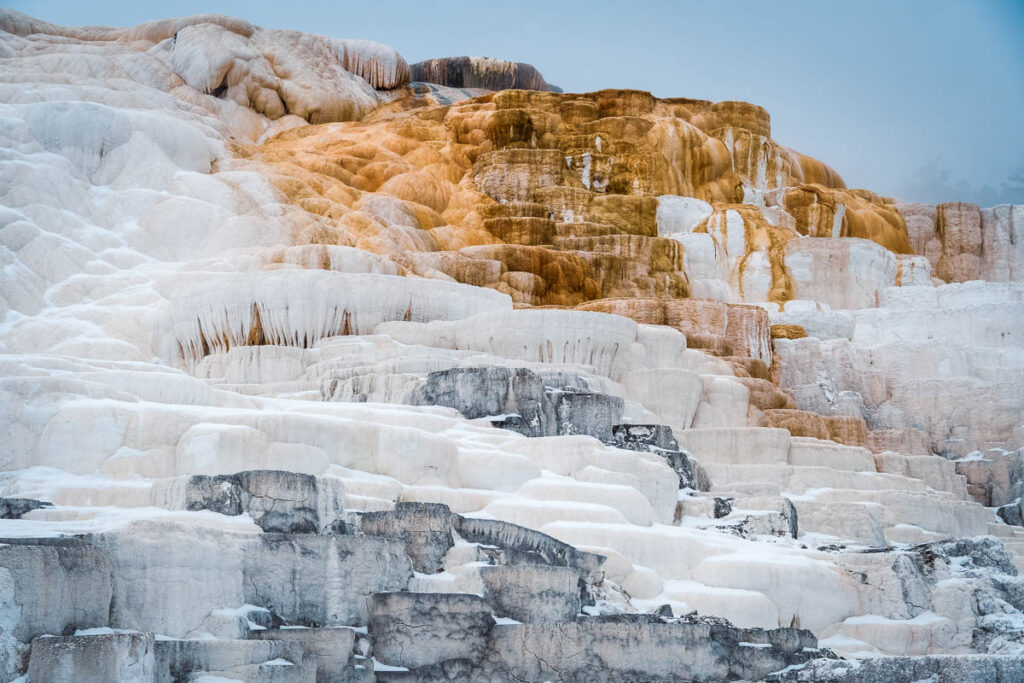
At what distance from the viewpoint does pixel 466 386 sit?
2223cm

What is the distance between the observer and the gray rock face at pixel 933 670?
46.1 feet

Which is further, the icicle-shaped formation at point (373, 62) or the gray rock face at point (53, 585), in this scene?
the icicle-shaped formation at point (373, 62)

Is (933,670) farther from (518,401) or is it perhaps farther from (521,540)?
(518,401)

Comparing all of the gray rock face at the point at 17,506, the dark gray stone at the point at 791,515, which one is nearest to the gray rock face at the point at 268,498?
the gray rock face at the point at 17,506

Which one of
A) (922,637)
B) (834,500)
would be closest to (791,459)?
(834,500)

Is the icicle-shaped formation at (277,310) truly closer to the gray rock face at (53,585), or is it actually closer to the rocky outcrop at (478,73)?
the gray rock face at (53,585)

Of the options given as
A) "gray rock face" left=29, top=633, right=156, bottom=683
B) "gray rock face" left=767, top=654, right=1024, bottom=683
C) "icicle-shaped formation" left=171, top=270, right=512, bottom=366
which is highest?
"icicle-shaped formation" left=171, top=270, right=512, bottom=366

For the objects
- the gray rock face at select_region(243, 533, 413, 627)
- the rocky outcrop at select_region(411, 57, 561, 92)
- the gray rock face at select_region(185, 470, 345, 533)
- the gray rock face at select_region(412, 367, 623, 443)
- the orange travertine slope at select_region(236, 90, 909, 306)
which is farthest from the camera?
the rocky outcrop at select_region(411, 57, 561, 92)

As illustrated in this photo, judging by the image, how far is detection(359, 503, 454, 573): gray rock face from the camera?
1505 cm

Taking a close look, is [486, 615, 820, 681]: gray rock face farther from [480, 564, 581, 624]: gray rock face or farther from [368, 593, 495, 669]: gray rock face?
[480, 564, 581, 624]: gray rock face

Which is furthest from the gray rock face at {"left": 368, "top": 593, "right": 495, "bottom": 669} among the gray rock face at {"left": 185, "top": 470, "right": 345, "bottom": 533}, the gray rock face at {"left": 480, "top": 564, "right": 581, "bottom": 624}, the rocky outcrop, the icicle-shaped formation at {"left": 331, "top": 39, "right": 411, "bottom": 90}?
the rocky outcrop

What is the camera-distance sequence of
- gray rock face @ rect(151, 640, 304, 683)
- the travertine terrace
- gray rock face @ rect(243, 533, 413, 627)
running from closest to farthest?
gray rock face @ rect(151, 640, 304, 683) < gray rock face @ rect(243, 533, 413, 627) < the travertine terrace

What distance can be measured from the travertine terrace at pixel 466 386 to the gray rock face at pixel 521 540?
55 millimetres

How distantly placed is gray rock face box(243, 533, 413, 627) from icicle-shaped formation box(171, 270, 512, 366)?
1374 centimetres
